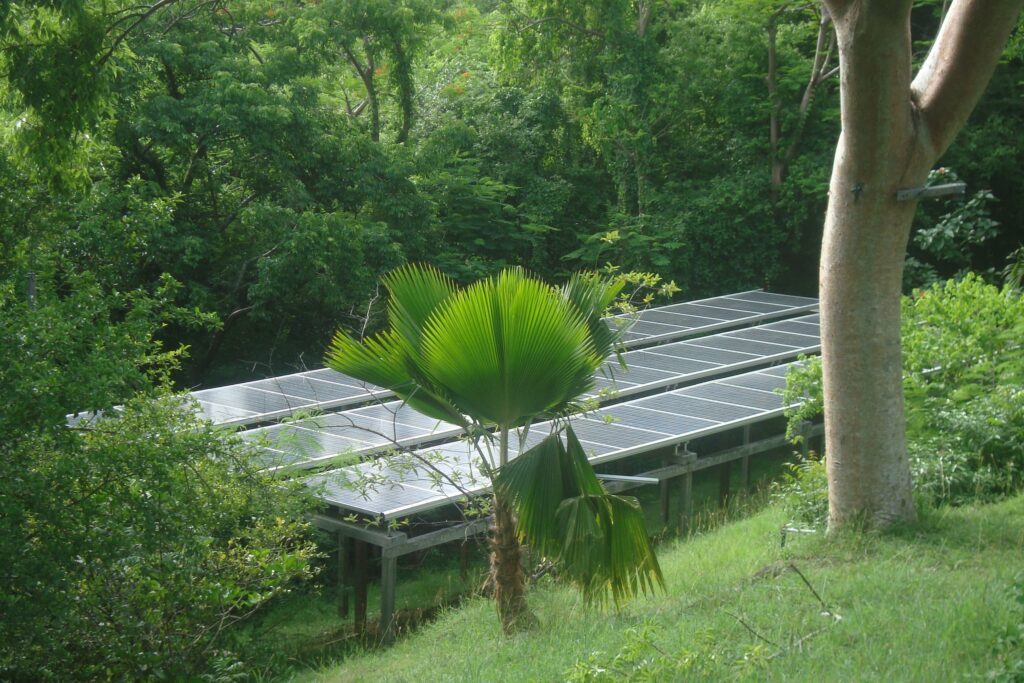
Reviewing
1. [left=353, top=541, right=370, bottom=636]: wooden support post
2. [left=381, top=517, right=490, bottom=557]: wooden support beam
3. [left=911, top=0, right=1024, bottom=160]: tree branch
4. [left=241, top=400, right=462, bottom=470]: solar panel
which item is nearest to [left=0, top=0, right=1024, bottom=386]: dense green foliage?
[left=241, top=400, right=462, bottom=470]: solar panel

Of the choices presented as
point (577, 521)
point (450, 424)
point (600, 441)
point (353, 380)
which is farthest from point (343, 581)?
point (577, 521)

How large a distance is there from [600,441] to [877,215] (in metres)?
4.68

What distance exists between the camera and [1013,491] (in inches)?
358

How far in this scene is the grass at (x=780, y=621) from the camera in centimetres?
526

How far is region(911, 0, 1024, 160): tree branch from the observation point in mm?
7316

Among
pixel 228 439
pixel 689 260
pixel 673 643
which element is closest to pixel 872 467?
pixel 673 643

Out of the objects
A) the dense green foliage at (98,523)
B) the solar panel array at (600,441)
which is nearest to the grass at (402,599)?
the solar panel array at (600,441)

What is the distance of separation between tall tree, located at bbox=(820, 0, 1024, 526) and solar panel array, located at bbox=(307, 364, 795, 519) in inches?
78.8

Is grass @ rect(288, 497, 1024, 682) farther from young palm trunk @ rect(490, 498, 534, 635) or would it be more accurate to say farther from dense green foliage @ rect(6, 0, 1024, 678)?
dense green foliage @ rect(6, 0, 1024, 678)

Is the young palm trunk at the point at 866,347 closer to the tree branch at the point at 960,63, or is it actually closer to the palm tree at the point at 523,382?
the tree branch at the point at 960,63

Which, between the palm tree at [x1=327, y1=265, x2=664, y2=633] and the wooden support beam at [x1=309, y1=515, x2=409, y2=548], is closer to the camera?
the palm tree at [x1=327, y1=265, x2=664, y2=633]

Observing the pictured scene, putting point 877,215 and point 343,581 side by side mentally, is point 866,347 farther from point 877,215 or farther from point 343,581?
point 343,581

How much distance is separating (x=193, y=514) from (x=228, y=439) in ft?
3.24

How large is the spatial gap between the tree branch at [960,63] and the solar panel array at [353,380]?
2.67 meters
